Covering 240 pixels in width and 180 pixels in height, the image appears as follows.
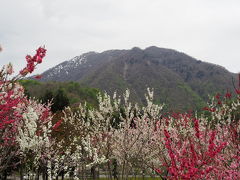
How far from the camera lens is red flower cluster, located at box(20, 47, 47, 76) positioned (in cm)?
398

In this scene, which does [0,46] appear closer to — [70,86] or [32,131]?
[32,131]

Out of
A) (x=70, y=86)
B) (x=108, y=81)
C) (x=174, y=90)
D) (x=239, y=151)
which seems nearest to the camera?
(x=239, y=151)

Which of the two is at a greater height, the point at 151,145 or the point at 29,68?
the point at 29,68

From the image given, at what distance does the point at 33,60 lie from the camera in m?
4.22

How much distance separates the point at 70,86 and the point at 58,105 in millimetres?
52810

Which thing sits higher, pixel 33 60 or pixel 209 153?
pixel 33 60

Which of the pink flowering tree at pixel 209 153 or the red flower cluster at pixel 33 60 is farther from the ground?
the red flower cluster at pixel 33 60

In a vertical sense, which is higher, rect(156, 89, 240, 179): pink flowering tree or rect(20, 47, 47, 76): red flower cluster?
rect(20, 47, 47, 76): red flower cluster

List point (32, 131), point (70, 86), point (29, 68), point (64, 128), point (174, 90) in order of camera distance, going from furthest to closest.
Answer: point (174, 90) < point (70, 86) < point (64, 128) < point (32, 131) < point (29, 68)

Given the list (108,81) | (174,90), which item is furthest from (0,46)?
(108,81)

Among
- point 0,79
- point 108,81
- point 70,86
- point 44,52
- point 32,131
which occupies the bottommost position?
point 32,131

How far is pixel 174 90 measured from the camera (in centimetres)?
18175

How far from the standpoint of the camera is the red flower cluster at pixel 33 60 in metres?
3.98

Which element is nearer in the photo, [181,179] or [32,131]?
[181,179]
